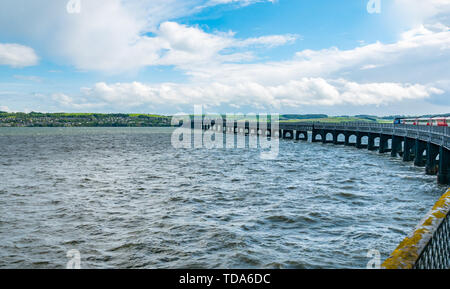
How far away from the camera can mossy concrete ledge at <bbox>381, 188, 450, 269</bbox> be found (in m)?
4.63

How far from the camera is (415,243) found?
502cm

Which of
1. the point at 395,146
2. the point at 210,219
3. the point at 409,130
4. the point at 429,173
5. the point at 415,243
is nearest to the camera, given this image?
the point at 415,243

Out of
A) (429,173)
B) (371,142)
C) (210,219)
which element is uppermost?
(371,142)

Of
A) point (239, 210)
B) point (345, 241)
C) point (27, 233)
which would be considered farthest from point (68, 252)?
point (345, 241)

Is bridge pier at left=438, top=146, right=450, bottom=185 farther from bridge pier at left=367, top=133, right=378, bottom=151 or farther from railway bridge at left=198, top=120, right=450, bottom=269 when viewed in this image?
bridge pier at left=367, top=133, right=378, bottom=151

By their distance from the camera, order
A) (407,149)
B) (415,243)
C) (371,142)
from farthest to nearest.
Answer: (371,142)
(407,149)
(415,243)

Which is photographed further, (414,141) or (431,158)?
(414,141)

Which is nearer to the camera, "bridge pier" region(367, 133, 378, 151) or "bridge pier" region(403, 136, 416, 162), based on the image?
"bridge pier" region(403, 136, 416, 162)

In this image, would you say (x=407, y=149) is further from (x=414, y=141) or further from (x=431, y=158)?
(x=431, y=158)

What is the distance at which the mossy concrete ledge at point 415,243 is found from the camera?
4633 millimetres

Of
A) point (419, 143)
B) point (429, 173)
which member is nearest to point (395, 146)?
point (419, 143)

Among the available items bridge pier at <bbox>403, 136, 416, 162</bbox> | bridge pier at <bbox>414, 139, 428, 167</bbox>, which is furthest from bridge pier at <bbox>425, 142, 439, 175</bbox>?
bridge pier at <bbox>403, 136, 416, 162</bbox>
